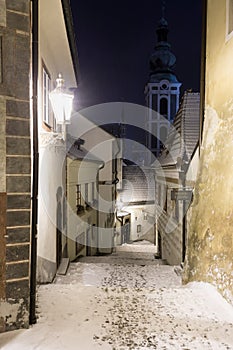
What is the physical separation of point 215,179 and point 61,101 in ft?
12.8

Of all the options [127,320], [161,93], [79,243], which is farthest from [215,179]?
[161,93]

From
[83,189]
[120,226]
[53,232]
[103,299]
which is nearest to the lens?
[103,299]

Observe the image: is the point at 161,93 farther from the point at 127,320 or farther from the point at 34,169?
the point at 127,320

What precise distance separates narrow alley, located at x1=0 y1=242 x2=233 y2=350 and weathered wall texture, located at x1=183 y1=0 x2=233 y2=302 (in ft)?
1.99

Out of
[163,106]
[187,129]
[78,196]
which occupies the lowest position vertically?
[78,196]

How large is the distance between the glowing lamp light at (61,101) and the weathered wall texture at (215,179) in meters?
3.43

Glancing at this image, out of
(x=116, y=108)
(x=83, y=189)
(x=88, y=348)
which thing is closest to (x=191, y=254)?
(x=88, y=348)

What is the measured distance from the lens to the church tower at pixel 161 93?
58250 millimetres

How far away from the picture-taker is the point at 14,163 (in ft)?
14.7

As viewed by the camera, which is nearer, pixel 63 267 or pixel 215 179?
pixel 215 179

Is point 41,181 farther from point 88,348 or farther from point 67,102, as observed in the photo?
point 88,348

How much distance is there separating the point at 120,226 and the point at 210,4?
25827 mm

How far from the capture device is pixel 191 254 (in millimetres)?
7820

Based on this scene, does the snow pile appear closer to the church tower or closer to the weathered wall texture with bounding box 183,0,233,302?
the weathered wall texture with bounding box 183,0,233,302
